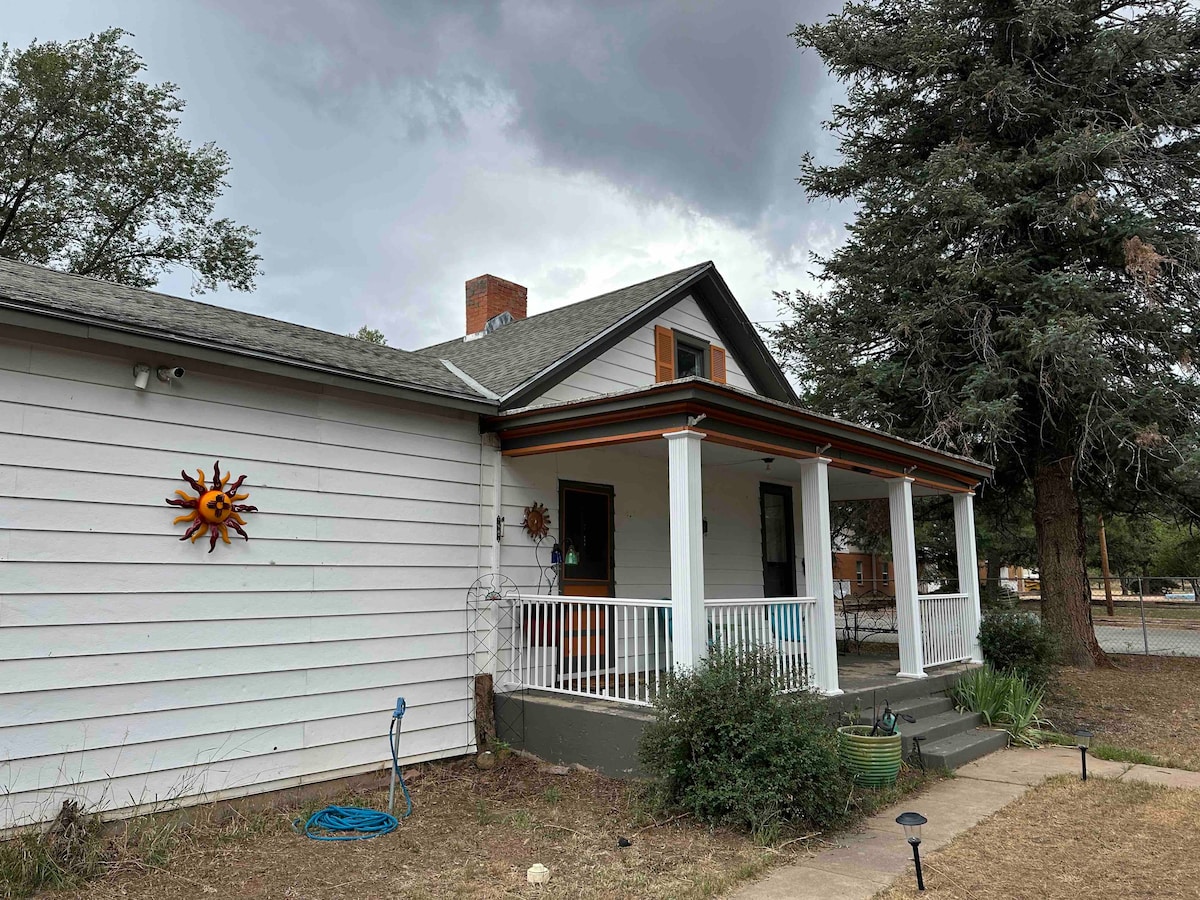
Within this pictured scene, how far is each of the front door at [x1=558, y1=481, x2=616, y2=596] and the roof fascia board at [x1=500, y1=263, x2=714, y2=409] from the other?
44.7 inches

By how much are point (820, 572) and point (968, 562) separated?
14.0 feet

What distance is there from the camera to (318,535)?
6176mm

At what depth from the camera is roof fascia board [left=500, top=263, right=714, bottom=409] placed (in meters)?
7.81

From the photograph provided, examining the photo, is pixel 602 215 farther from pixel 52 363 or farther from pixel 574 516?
pixel 52 363

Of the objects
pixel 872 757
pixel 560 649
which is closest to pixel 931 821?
pixel 872 757

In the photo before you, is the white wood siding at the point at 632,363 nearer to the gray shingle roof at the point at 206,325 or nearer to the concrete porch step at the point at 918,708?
the gray shingle roof at the point at 206,325

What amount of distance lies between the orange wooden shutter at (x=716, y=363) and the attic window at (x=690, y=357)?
0.24ft

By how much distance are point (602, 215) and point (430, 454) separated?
10.0 m

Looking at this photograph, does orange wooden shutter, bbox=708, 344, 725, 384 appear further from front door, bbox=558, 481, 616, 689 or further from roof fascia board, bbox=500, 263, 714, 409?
front door, bbox=558, 481, 616, 689

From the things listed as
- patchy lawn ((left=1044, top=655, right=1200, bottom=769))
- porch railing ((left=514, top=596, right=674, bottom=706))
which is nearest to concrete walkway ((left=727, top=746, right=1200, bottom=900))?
patchy lawn ((left=1044, top=655, right=1200, bottom=769))

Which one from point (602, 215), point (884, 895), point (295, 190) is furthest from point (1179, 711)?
point (295, 190)

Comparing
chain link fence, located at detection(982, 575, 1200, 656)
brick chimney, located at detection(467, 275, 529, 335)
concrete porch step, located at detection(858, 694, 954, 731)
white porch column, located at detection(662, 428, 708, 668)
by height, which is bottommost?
chain link fence, located at detection(982, 575, 1200, 656)

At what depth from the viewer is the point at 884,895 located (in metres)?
4.12

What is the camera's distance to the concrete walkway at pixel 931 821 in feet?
14.1
